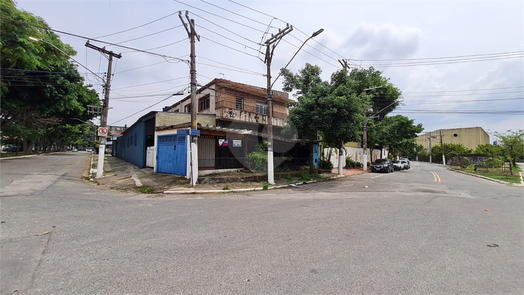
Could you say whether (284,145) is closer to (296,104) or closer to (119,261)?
(296,104)

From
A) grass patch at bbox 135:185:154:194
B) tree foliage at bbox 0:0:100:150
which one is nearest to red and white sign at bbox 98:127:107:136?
tree foliage at bbox 0:0:100:150

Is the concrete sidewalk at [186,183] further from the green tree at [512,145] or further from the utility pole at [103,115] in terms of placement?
the green tree at [512,145]

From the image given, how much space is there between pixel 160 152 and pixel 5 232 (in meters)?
11.0

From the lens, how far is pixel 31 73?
18.8 m

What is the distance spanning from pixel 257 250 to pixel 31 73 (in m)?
24.9

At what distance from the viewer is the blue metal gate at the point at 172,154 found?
13752 mm

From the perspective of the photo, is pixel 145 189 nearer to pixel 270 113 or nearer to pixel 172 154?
pixel 172 154

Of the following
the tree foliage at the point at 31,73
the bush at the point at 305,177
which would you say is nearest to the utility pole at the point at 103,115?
the tree foliage at the point at 31,73

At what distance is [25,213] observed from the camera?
6.15 metres

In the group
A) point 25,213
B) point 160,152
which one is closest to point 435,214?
point 25,213

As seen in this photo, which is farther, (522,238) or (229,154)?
(229,154)

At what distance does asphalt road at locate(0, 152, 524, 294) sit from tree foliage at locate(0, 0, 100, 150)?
14.7 metres

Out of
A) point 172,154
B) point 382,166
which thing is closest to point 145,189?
point 172,154

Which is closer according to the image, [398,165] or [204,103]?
[204,103]
